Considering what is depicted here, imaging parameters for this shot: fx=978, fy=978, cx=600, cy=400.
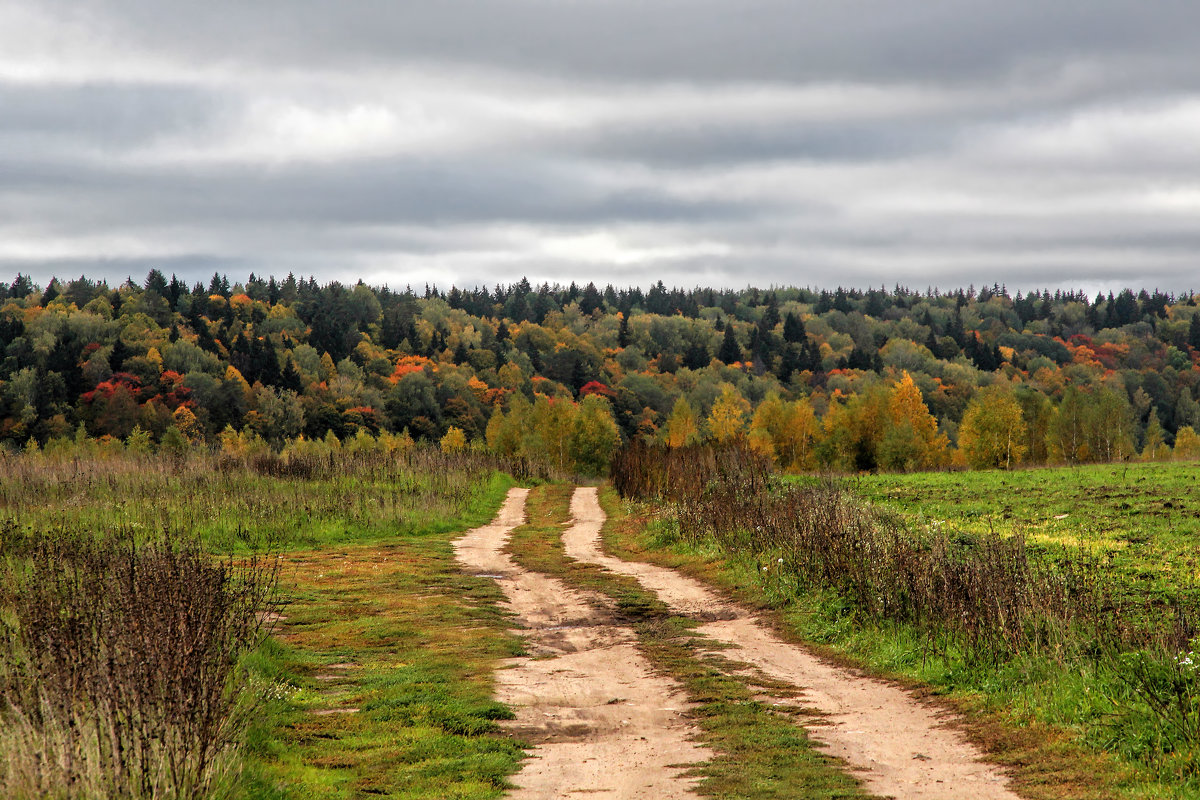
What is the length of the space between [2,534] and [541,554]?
1198cm

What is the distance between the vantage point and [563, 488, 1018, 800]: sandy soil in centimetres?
776

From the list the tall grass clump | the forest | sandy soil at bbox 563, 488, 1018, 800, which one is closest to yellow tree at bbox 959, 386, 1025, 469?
the forest

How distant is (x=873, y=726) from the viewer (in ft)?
31.6

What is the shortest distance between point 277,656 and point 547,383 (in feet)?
396

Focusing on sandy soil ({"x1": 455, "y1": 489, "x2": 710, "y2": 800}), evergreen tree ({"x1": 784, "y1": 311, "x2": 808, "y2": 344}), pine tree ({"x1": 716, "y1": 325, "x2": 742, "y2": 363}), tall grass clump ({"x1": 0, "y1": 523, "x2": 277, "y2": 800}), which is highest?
evergreen tree ({"x1": 784, "y1": 311, "x2": 808, "y2": 344})

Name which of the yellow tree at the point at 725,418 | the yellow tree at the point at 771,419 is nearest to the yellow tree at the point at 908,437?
the yellow tree at the point at 771,419

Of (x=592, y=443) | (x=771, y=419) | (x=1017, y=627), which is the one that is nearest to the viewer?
(x=1017, y=627)

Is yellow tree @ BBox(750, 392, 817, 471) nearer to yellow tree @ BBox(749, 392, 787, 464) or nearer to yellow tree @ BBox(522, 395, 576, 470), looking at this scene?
yellow tree @ BBox(749, 392, 787, 464)

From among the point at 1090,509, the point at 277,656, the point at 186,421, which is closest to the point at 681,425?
the point at 186,421

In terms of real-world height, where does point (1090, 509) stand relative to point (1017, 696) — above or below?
below

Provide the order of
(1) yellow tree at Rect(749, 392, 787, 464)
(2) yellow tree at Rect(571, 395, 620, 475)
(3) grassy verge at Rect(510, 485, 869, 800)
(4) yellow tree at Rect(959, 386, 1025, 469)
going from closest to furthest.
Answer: (3) grassy verge at Rect(510, 485, 869, 800) → (4) yellow tree at Rect(959, 386, 1025, 469) → (2) yellow tree at Rect(571, 395, 620, 475) → (1) yellow tree at Rect(749, 392, 787, 464)

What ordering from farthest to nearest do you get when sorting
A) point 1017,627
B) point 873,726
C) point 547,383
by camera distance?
point 547,383, point 1017,627, point 873,726

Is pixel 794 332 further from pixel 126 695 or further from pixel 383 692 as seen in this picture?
pixel 126 695

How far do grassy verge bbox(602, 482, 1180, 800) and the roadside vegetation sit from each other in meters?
0.02
